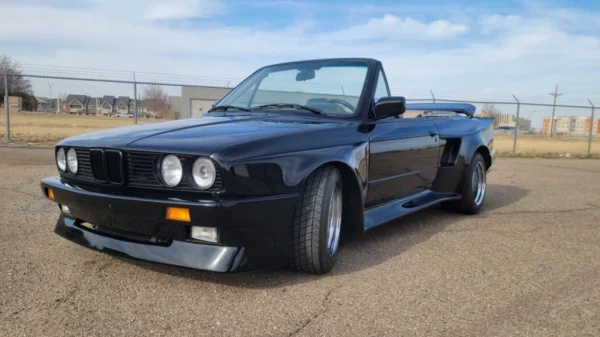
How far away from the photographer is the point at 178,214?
231cm

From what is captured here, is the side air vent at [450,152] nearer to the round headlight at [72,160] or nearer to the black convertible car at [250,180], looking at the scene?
the black convertible car at [250,180]

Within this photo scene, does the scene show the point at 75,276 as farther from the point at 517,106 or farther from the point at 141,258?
the point at 517,106

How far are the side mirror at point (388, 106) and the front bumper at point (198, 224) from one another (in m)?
1.19

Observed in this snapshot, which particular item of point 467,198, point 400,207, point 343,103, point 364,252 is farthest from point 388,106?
point 467,198

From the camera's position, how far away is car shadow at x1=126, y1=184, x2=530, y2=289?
271cm

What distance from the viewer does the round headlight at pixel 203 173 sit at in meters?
2.31

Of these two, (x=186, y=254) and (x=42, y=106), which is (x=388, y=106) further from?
(x=42, y=106)

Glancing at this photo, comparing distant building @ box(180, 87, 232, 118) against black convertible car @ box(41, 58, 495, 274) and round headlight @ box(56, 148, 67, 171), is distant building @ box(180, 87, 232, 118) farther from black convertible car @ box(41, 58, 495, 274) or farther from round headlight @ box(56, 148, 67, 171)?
round headlight @ box(56, 148, 67, 171)

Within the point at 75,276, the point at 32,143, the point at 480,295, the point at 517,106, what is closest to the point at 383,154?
the point at 480,295

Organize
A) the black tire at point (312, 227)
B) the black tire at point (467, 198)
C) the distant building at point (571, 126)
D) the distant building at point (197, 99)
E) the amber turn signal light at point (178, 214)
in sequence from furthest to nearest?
the distant building at point (571, 126) → the distant building at point (197, 99) → the black tire at point (467, 198) → the black tire at point (312, 227) → the amber turn signal light at point (178, 214)

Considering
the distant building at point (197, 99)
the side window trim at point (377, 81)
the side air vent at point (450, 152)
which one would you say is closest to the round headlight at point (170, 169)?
the side window trim at point (377, 81)

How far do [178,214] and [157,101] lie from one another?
12737mm

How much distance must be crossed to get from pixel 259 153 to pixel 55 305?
126 centimetres

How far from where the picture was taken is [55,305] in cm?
228
